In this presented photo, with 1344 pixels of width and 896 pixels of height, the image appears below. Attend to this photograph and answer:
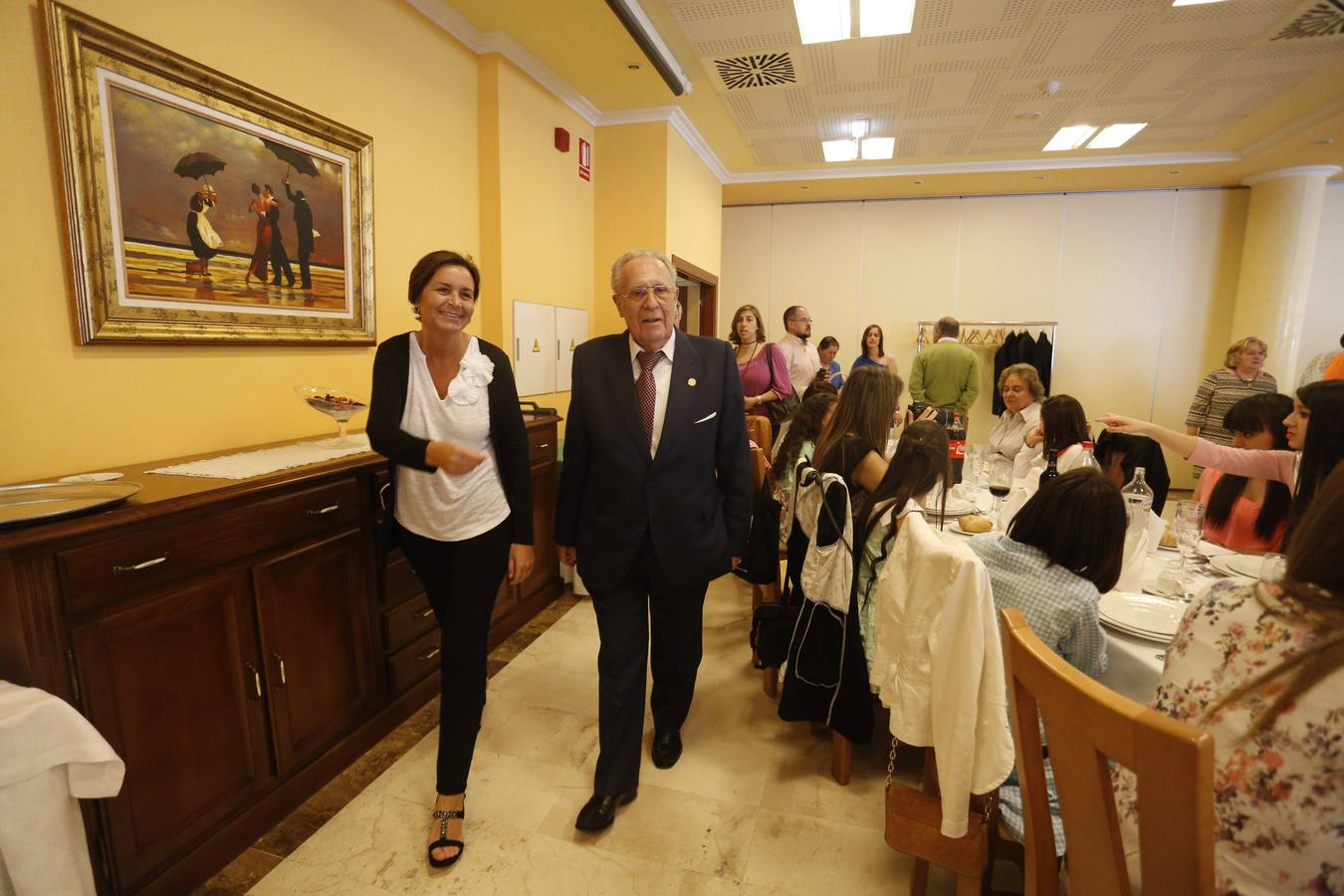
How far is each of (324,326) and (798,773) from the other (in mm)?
2464

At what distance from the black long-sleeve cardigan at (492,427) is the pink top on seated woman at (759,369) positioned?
2695mm

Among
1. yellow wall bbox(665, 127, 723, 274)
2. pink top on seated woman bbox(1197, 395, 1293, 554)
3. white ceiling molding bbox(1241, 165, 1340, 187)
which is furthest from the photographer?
white ceiling molding bbox(1241, 165, 1340, 187)

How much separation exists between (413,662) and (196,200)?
1.76m

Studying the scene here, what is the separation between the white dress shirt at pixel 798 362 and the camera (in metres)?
4.96

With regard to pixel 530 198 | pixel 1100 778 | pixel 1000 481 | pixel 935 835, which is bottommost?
pixel 935 835

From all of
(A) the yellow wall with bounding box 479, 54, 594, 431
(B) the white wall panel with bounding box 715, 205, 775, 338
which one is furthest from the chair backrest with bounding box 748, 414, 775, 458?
(B) the white wall panel with bounding box 715, 205, 775, 338

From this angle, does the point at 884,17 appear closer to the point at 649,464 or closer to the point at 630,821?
the point at 649,464

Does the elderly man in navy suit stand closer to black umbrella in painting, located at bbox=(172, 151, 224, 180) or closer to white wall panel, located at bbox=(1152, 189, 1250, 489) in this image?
black umbrella in painting, located at bbox=(172, 151, 224, 180)

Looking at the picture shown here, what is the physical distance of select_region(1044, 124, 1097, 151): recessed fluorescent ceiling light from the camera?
496cm

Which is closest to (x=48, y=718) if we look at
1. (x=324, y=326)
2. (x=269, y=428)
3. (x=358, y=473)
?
(x=358, y=473)

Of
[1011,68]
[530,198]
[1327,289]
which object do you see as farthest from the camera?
[1327,289]

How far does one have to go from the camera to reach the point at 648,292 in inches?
69.0

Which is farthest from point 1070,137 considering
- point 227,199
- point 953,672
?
point 227,199

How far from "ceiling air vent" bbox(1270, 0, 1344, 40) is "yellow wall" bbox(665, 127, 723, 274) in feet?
11.6
